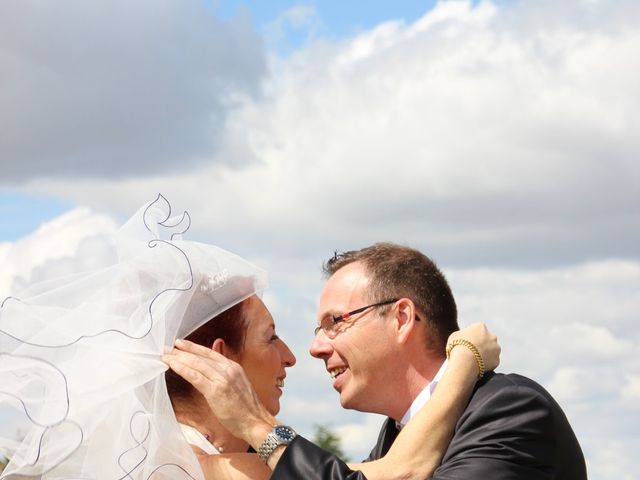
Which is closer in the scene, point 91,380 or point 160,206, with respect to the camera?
point 91,380

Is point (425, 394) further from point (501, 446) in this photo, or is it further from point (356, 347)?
point (501, 446)

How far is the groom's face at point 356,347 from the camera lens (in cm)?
687

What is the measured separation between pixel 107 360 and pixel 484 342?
7.63 feet

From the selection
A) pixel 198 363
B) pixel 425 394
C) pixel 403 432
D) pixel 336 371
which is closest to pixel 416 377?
pixel 425 394

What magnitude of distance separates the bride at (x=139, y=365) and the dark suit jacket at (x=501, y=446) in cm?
15

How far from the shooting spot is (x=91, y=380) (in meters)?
5.68

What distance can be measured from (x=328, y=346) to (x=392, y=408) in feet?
2.04

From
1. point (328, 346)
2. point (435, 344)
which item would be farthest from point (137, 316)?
point (435, 344)

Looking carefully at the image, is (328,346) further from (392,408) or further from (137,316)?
(137,316)

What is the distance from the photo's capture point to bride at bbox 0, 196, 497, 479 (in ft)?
18.4

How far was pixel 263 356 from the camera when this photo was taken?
20.5ft

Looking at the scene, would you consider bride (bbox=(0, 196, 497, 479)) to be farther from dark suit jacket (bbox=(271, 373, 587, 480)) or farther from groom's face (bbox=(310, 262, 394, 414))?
groom's face (bbox=(310, 262, 394, 414))

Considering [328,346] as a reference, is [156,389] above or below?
below

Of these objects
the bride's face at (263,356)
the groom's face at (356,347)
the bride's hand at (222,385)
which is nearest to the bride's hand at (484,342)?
the groom's face at (356,347)
